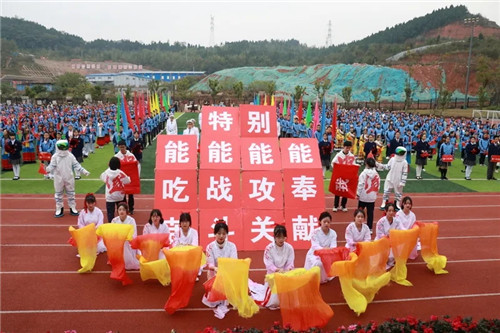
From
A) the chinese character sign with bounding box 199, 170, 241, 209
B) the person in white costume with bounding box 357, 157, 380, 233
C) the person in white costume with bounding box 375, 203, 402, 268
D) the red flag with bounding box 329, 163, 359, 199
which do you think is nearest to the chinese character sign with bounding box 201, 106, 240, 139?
the chinese character sign with bounding box 199, 170, 241, 209

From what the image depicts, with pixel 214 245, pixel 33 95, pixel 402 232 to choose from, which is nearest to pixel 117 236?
pixel 214 245

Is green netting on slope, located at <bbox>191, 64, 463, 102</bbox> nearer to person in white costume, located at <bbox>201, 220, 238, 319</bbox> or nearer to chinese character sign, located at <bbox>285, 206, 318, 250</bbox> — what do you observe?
chinese character sign, located at <bbox>285, 206, 318, 250</bbox>

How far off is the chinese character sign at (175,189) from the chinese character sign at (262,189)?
0.96m

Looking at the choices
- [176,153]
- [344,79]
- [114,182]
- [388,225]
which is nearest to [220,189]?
[176,153]

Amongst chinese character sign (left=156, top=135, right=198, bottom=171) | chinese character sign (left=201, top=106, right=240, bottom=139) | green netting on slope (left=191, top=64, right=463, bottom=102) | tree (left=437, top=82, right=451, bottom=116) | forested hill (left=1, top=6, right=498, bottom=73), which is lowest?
chinese character sign (left=156, top=135, right=198, bottom=171)

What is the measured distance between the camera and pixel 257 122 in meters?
8.41

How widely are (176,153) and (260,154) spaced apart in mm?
1639

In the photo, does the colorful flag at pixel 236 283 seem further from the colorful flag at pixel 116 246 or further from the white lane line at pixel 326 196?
the white lane line at pixel 326 196

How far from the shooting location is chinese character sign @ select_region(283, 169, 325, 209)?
7625 mm

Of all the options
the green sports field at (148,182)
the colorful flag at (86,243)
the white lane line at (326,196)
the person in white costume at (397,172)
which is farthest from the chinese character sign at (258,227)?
the green sports field at (148,182)

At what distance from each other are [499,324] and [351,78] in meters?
72.2

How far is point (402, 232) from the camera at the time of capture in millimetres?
6316

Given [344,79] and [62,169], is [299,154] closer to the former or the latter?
[62,169]

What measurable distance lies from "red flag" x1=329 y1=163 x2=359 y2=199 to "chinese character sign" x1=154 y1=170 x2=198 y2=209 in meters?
3.24
